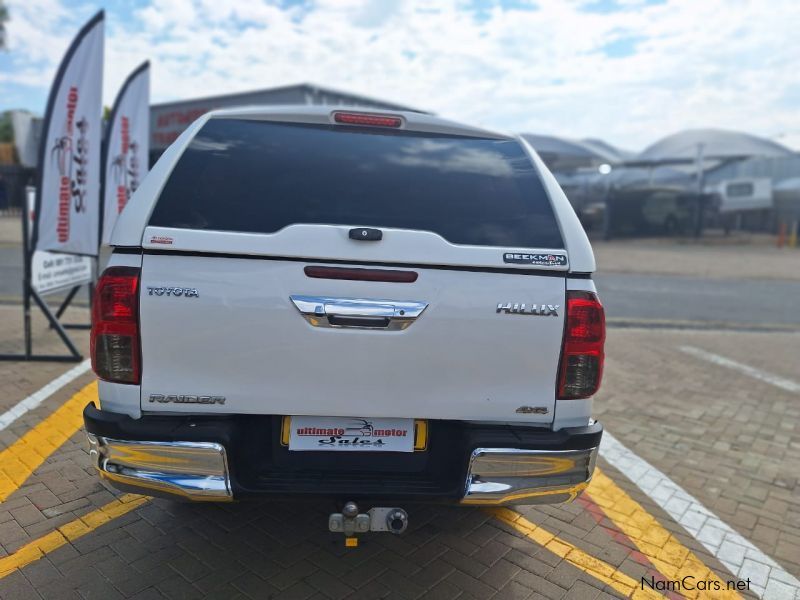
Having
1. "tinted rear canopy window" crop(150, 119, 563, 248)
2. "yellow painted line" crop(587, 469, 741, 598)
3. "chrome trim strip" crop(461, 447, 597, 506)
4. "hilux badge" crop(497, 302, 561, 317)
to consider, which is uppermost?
"tinted rear canopy window" crop(150, 119, 563, 248)

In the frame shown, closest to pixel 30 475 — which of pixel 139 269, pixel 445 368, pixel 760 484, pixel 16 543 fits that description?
pixel 16 543

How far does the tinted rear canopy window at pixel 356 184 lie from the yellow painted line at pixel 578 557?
154 centimetres

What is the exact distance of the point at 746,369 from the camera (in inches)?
263

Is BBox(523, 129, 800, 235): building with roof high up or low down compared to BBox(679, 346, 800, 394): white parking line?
up

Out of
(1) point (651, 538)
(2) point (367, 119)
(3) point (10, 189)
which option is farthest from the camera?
(3) point (10, 189)

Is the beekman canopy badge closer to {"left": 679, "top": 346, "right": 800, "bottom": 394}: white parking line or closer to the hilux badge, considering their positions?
the hilux badge

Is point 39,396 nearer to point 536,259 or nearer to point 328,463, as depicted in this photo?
point 328,463

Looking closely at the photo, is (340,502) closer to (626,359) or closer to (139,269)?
(139,269)

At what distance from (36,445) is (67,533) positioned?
1196 millimetres

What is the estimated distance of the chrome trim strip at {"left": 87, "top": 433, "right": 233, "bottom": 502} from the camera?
2023 mm

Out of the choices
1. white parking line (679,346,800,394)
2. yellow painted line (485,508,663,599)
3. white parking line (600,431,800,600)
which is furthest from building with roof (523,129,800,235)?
yellow painted line (485,508,663,599)

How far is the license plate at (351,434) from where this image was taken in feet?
7.16

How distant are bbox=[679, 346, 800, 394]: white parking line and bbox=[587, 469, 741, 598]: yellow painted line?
3643 mm

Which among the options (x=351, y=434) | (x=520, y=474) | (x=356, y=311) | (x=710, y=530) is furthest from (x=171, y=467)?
(x=710, y=530)
